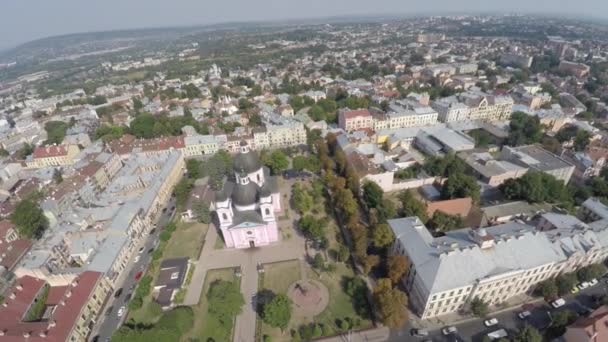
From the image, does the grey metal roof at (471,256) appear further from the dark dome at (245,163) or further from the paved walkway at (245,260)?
the dark dome at (245,163)

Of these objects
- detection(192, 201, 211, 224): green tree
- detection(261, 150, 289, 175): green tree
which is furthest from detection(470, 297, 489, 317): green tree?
detection(261, 150, 289, 175): green tree

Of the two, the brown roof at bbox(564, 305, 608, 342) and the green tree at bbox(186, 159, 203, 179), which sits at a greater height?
the brown roof at bbox(564, 305, 608, 342)

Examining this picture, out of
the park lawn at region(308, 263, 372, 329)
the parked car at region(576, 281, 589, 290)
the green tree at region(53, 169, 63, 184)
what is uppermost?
the green tree at region(53, 169, 63, 184)

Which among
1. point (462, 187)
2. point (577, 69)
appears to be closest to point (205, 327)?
point (462, 187)

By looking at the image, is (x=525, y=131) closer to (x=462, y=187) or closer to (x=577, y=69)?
(x=462, y=187)

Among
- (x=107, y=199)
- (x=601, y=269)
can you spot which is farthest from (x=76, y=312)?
(x=601, y=269)

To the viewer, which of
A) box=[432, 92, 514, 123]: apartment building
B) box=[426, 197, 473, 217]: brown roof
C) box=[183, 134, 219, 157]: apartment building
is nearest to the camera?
box=[426, 197, 473, 217]: brown roof

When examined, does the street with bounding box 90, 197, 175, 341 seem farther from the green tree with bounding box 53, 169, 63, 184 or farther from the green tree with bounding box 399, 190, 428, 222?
the green tree with bounding box 399, 190, 428, 222
